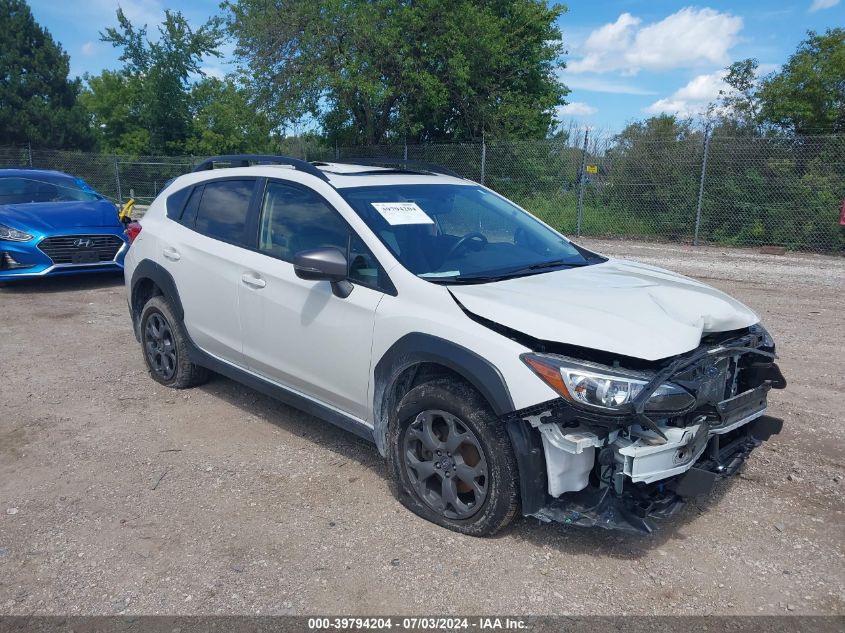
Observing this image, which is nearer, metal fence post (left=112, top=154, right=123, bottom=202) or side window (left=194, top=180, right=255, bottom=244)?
side window (left=194, top=180, right=255, bottom=244)

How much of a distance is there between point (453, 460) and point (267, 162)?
8.55 feet

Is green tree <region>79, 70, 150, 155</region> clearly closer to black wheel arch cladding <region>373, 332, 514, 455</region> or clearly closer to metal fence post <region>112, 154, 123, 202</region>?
metal fence post <region>112, 154, 123, 202</region>

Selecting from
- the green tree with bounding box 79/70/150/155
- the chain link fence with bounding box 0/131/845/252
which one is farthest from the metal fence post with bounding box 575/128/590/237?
the green tree with bounding box 79/70/150/155

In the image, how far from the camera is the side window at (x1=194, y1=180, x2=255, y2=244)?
4.62 meters

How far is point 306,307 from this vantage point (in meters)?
3.93

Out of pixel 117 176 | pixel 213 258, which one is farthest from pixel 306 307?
pixel 117 176

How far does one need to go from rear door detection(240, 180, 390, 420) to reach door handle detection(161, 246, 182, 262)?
926 millimetres

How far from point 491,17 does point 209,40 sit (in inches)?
770

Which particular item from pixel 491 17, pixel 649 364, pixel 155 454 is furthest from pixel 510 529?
pixel 491 17

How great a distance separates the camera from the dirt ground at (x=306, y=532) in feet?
9.52

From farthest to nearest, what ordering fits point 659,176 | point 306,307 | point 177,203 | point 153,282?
point 659,176 < point 153,282 < point 177,203 < point 306,307

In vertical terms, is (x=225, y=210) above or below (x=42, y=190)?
above

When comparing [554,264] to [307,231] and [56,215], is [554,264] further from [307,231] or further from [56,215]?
[56,215]

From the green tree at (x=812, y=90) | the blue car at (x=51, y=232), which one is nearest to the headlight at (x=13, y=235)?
the blue car at (x=51, y=232)
